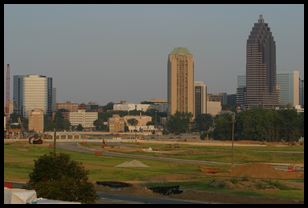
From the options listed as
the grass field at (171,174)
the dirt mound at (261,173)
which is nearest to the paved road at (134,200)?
the grass field at (171,174)

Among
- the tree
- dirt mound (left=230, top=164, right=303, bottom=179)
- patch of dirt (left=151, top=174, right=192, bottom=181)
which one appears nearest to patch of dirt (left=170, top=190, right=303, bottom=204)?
the tree

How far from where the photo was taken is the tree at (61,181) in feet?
115

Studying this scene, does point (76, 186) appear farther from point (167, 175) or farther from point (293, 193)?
point (167, 175)

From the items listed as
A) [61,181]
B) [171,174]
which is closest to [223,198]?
[61,181]

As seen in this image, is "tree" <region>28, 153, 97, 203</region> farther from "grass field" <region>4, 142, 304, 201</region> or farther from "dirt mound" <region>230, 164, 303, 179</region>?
"dirt mound" <region>230, 164, 303, 179</region>

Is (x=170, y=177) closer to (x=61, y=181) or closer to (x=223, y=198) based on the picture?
(x=223, y=198)

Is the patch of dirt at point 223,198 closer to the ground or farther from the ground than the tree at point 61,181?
closer to the ground

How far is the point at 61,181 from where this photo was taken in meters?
36.0

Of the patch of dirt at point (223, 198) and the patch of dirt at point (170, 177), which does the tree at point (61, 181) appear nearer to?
the patch of dirt at point (223, 198)

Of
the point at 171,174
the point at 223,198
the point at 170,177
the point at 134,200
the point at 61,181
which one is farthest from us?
the point at 171,174
